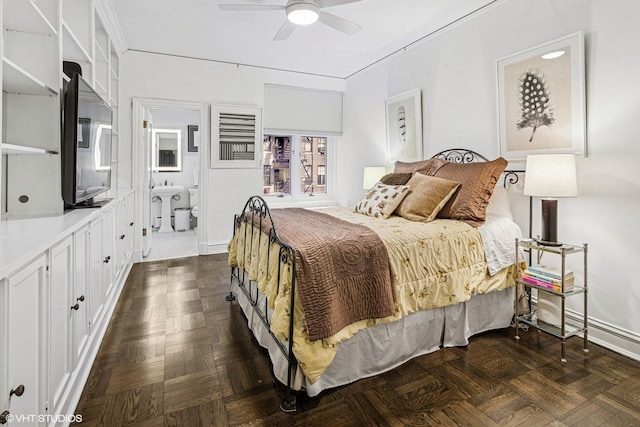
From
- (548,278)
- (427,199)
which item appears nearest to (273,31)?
(427,199)

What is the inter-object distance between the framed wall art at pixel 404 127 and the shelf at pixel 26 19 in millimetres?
3281

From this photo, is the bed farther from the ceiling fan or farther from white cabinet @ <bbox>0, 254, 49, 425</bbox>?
the ceiling fan

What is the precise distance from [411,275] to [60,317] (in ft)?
5.87

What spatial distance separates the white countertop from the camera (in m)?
1.03

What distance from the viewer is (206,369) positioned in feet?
6.68

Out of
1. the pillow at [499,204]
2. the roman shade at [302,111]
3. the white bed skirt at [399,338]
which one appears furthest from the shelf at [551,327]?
the roman shade at [302,111]

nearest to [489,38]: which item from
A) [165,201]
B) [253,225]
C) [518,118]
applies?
[518,118]

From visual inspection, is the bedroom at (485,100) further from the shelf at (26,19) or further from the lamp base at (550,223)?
the shelf at (26,19)

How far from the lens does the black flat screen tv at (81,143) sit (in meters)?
1.90

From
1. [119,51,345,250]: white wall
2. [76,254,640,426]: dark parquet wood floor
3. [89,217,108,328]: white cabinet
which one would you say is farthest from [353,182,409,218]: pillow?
[119,51,345,250]: white wall

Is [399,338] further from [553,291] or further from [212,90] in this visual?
[212,90]

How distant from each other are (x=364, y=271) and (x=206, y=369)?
1117 mm

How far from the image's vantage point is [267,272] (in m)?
2.07
